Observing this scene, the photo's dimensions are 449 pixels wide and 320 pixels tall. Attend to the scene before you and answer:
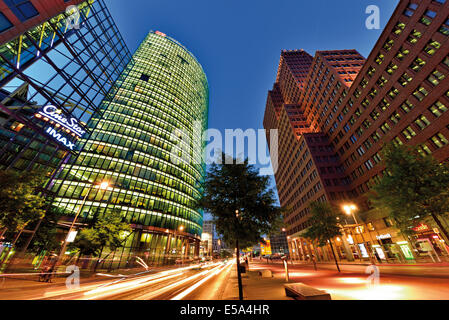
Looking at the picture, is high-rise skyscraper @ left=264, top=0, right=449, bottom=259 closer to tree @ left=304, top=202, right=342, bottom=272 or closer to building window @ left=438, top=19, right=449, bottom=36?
building window @ left=438, top=19, right=449, bottom=36

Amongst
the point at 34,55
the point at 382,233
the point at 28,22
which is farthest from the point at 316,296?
the point at 382,233

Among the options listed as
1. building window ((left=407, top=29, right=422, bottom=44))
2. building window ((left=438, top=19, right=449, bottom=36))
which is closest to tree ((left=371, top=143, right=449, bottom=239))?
building window ((left=438, top=19, right=449, bottom=36))

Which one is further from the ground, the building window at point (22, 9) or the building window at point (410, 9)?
the building window at point (410, 9)

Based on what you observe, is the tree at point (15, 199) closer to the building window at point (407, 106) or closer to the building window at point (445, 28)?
the building window at point (407, 106)

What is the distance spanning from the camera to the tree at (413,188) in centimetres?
1312

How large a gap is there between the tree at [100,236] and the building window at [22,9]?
2202 centimetres

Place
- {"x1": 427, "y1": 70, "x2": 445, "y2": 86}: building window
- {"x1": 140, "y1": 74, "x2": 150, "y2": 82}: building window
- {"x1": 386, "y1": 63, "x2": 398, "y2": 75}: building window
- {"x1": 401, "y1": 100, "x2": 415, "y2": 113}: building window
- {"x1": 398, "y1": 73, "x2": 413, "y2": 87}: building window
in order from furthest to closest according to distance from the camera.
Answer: {"x1": 140, "y1": 74, "x2": 150, "y2": 82}: building window, {"x1": 386, "y1": 63, "x2": 398, "y2": 75}: building window, {"x1": 398, "y1": 73, "x2": 413, "y2": 87}: building window, {"x1": 401, "y1": 100, "x2": 415, "y2": 113}: building window, {"x1": 427, "y1": 70, "x2": 445, "y2": 86}: building window

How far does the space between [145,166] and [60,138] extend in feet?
79.5

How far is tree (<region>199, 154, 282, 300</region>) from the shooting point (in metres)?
10.6

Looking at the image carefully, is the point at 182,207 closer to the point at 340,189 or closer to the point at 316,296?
the point at 340,189

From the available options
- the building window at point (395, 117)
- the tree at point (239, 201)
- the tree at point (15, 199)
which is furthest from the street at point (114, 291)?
the building window at point (395, 117)

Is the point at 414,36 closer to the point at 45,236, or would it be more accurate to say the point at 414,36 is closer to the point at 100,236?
the point at 100,236

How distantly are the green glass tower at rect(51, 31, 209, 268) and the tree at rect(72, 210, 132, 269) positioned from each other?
4673mm

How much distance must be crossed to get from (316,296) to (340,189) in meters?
42.6
